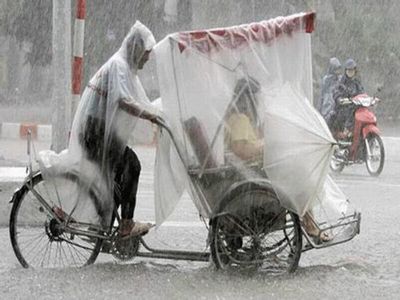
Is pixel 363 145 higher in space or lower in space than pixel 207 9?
lower

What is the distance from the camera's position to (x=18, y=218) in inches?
245

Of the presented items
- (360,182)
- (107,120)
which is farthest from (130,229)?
(360,182)

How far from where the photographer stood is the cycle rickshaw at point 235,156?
5.64 m

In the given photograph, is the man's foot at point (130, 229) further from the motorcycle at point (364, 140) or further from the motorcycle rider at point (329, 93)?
the motorcycle rider at point (329, 93)

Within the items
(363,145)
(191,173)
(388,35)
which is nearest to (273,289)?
(191,173)

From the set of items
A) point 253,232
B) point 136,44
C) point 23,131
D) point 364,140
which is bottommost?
point 23,131

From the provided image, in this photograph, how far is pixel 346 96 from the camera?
12539 mm

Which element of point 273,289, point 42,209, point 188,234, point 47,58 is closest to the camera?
point 273,289

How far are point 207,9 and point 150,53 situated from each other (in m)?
16.7

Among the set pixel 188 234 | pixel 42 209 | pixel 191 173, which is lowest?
pixel 188 234

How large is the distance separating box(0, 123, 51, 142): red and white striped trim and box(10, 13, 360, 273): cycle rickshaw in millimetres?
11878

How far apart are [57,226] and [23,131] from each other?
1247cm

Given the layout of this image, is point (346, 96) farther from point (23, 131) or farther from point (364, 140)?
point (23, 131)

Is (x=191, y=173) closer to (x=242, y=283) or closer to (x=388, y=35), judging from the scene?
(x=242, y=283)
